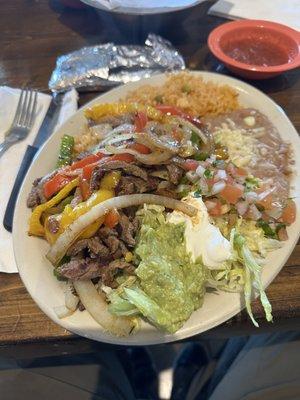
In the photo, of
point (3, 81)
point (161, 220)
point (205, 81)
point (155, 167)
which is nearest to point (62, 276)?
point (161, 220)

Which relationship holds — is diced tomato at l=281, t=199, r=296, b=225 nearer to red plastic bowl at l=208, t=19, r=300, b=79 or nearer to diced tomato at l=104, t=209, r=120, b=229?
diced tomato at l=104, t=209, r=120, b=229

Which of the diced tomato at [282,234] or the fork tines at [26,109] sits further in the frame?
the fork tines at [26,109]

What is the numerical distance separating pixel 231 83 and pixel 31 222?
0.96 metres

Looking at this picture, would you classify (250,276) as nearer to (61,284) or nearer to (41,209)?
(61,284)

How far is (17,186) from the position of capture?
1.45m

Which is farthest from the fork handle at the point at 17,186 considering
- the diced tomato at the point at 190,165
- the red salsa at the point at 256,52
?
the red salsa at the point at 256,52

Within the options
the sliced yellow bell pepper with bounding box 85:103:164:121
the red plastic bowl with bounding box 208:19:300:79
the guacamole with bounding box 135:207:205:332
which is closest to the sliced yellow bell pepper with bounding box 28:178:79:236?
the guacamole with bounding box 135:207:205:332

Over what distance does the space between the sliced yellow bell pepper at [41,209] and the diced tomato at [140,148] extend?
20cm

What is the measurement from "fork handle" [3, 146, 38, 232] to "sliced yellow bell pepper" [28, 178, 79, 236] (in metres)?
0.14

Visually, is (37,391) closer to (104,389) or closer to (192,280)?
(104,389)

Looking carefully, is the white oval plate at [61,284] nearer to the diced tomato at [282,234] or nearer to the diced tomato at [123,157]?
the diced tomato at [282,234]

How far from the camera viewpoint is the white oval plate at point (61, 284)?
1.03 metres

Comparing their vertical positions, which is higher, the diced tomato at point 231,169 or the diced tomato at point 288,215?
the diced tomato at point 231,169

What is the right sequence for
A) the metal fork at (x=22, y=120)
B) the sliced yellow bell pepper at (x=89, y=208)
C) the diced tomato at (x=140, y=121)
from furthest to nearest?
the metal fork at (x=22, y=120) → the diced tomato at (x=140, y=121) → the sliced yellow bell pepper at (x=89, y=208)
